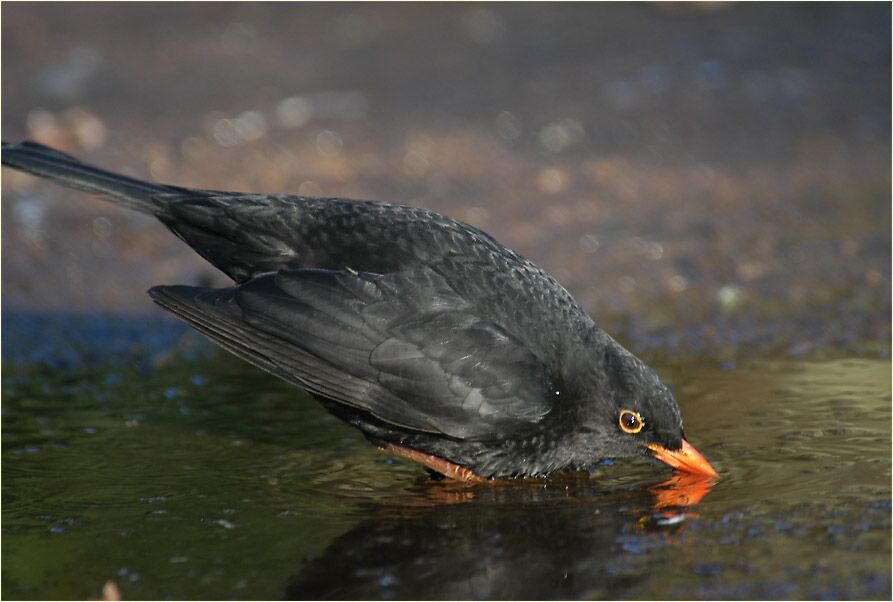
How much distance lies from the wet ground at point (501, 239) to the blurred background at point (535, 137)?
1.2 inches

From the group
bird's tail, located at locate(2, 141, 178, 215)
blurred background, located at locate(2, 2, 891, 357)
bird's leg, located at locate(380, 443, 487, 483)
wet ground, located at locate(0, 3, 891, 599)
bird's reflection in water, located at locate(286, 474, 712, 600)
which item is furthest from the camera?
blurred background, located at locate(2, 2, 891, 357)

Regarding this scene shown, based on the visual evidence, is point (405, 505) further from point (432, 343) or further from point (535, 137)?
point (535, 137)

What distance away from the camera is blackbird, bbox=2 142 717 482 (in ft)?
16.6

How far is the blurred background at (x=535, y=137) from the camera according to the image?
7.98 m

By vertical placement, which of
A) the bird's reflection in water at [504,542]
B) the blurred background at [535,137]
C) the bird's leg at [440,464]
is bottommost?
the bird's reflection in water at [504,542]

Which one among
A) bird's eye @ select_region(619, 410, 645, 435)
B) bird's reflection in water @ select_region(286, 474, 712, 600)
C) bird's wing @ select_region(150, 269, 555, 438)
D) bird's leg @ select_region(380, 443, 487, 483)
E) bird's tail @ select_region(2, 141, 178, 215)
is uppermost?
bird's tail @ select_region(2, 141, 178, 215)

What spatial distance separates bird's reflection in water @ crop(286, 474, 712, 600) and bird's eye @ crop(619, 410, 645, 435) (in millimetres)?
238

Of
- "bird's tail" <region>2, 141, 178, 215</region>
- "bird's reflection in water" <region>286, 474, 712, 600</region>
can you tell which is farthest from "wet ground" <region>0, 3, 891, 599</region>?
"bird's tail" <region>2, 141, 178, 215</region>

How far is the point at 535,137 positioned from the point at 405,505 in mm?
5353

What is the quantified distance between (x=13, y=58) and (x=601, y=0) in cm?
557

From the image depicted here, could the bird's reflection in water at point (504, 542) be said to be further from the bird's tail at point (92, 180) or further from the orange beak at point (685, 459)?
the bird's tail at point (92, 180)

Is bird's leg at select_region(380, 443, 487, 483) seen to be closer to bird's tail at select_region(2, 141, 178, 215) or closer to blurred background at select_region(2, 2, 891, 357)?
bird's tail at select_region(2, 141, 178, 215)

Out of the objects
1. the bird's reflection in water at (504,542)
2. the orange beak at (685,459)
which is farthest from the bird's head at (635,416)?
the bird's reflection in water at (504,542)

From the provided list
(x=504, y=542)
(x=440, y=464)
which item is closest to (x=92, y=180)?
(x=440, y=464)
